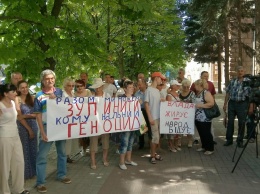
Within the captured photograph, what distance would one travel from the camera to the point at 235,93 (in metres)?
9.70

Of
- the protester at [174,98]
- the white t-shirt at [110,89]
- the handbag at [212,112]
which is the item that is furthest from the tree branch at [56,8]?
the handbag at [212,112]

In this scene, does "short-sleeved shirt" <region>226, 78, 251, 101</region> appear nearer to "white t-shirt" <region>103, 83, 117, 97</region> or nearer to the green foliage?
the green foliage

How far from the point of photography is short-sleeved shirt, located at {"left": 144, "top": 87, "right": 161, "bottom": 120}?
809 cm

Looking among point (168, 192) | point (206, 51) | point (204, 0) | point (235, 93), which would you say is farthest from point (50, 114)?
point (206, 51)

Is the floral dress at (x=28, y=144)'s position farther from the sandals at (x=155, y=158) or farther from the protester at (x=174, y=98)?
the protester at (x=174, y=98)

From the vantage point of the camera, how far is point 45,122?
6.20 metres

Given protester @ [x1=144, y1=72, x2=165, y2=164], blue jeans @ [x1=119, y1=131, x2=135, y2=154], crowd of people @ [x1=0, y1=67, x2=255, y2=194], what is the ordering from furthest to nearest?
protester @ [x1=144, y1=72, x2=165, y2=164], blue jeans @ [x1=119, y1=131, x2=135, y2=154], crowd of people @ [x1=0, y1=67, x2=255, y2=194]

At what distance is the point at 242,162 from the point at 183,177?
1.77 meters

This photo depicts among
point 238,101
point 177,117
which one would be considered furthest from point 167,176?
point 238,101

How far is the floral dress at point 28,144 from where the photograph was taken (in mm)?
6363

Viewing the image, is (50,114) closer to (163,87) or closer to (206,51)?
(163,87)

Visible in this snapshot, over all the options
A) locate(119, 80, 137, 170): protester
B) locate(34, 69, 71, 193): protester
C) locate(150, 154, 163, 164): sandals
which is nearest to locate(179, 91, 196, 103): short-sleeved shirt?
locate(150, 154, 163, 164): sandals

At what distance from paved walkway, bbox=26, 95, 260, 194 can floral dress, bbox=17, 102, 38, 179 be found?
208 mm

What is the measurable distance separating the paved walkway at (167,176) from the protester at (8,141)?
0.67m
